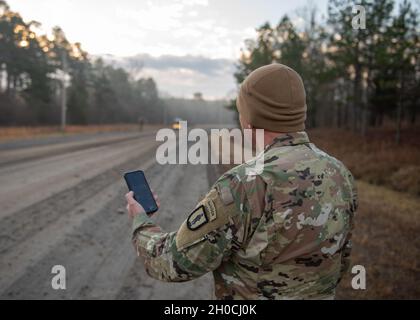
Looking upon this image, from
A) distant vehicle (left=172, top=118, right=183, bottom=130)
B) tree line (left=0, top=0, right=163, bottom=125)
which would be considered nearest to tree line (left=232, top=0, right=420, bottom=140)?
distant vehicle (left=172, top=118, right=183, bottom=130)

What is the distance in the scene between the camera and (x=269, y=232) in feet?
5.62

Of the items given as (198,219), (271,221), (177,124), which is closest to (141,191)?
(198,219)

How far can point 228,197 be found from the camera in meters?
1.69

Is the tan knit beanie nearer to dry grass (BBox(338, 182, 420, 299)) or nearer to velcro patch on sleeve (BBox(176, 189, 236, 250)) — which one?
velcro patch on sleeve (BBox(176, 189, 236, 250))

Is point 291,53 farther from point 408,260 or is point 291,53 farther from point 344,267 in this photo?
point 344,267

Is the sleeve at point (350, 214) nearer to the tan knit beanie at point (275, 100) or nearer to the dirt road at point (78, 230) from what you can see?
the tan knit beanie at point (275, 100)

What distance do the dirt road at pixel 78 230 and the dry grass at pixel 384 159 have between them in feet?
22.5

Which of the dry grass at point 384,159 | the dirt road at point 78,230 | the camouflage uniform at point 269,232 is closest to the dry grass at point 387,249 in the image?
the dirt road at point 78,230

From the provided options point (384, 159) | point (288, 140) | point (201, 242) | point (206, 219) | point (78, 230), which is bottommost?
point (78, 230)

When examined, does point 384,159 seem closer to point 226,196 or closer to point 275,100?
point 275,100

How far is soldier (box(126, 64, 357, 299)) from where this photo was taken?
1712 mm

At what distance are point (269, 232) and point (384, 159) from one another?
58.3 ft

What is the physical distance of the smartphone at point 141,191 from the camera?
2093 millimetres

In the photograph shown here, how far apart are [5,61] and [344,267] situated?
49.3 m
